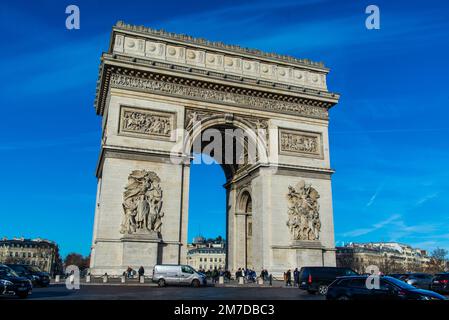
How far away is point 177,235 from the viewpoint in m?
27.0

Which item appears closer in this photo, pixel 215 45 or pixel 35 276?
pixel 35 276

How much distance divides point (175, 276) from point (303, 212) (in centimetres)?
1084

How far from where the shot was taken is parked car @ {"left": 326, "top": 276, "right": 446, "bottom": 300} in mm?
11125

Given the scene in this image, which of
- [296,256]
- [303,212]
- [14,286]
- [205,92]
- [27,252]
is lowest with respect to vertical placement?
[14,286]

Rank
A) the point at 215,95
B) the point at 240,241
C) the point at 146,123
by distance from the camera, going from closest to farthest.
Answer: the point at 146,123, the point at 215,95, the point at 240,241

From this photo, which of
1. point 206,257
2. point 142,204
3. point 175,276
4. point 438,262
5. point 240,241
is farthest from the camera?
point 206,257

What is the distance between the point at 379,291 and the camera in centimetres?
1182

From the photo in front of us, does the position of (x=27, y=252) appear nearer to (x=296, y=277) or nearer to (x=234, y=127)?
(x=234, y=127)

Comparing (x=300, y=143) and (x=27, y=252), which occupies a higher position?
(x=300, y=143)

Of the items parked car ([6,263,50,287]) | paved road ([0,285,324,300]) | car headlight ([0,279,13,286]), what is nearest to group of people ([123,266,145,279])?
parked car ([6,263,50,287])

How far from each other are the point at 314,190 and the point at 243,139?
243 inches

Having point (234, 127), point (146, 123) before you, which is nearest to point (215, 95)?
point (234, 127)

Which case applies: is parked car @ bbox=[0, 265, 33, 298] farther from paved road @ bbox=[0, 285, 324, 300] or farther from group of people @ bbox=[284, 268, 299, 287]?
group of people @ bbox=[284, 268, 299, 287]

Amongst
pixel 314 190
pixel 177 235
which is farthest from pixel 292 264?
pixel 177 235
